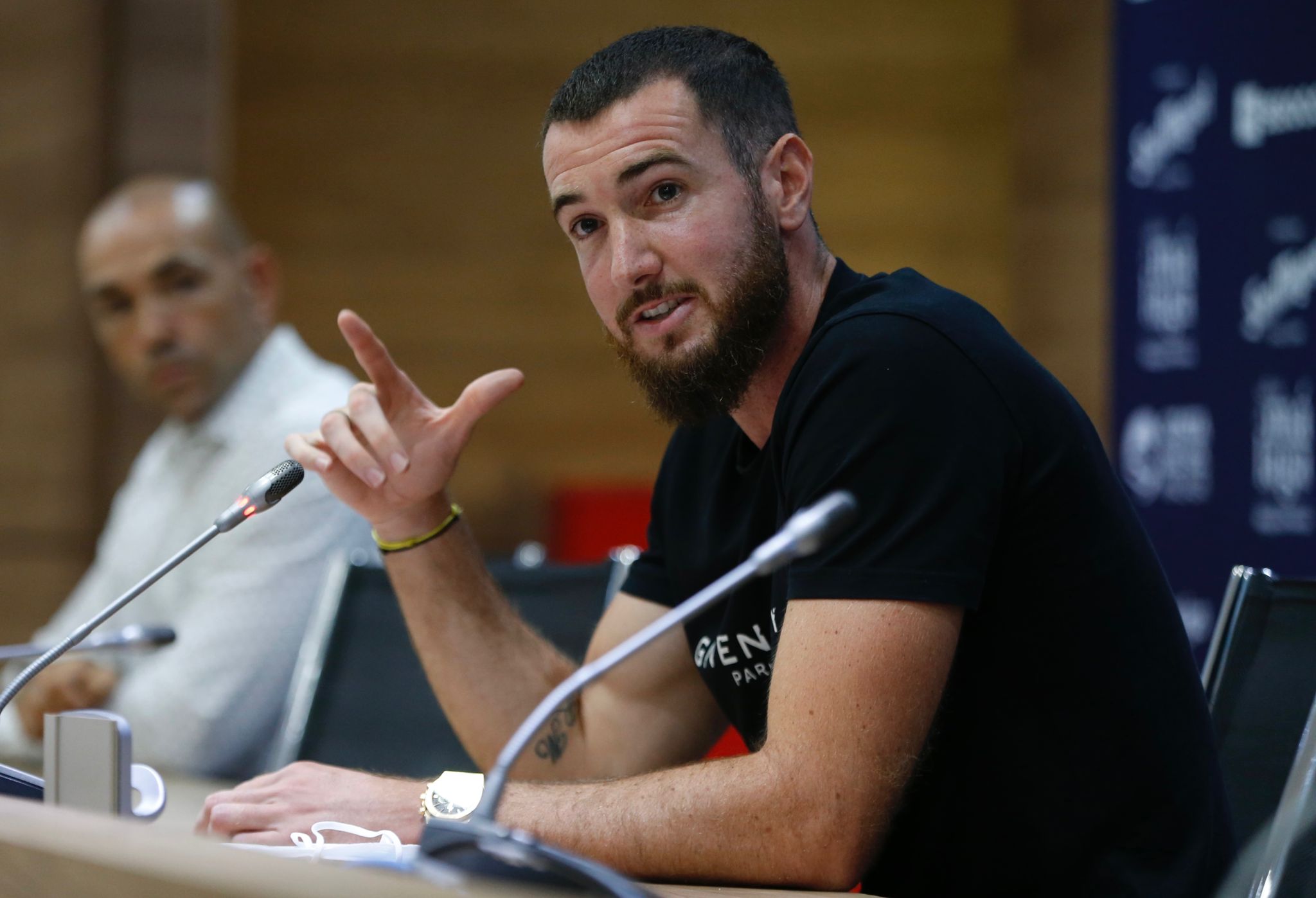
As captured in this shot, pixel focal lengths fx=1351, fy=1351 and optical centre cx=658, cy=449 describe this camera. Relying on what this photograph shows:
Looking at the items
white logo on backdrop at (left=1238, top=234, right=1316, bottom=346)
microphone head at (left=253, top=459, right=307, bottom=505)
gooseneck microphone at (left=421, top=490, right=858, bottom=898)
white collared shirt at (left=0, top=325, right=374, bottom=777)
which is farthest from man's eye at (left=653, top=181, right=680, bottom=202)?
white logo on backdrop at (left=1238, top=234, right=1316, bottom=346)

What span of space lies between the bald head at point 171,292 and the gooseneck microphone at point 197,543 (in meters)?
1.57

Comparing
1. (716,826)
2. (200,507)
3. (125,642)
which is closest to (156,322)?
(200,507)

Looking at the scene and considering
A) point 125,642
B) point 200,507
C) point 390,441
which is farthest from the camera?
point 200,507

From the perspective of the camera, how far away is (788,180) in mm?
1433

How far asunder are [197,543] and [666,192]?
0.56 metres

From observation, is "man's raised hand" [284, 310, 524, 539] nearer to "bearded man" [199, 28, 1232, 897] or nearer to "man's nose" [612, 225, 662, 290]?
"bearded man" [199, 28, 1232, 897]

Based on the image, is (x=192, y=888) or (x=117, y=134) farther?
(x=117, y=134)

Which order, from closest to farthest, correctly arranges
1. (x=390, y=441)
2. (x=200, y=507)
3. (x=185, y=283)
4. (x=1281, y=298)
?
1. (x=390, y=441)
2. (x=200, y=507)
3. (x=1281, y=298)
4. (x=185, y=283)

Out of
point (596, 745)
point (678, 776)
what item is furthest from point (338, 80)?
point (678, 776)

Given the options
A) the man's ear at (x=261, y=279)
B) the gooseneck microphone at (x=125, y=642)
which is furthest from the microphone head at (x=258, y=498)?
the man's ear at (x=261, y=279)

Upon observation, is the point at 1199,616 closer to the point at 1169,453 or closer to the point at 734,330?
the point at 1169,453

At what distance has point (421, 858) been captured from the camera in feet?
2.74

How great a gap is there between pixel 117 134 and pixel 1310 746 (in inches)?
154

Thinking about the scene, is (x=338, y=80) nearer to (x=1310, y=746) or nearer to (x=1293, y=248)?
(x=1293, y=248)
